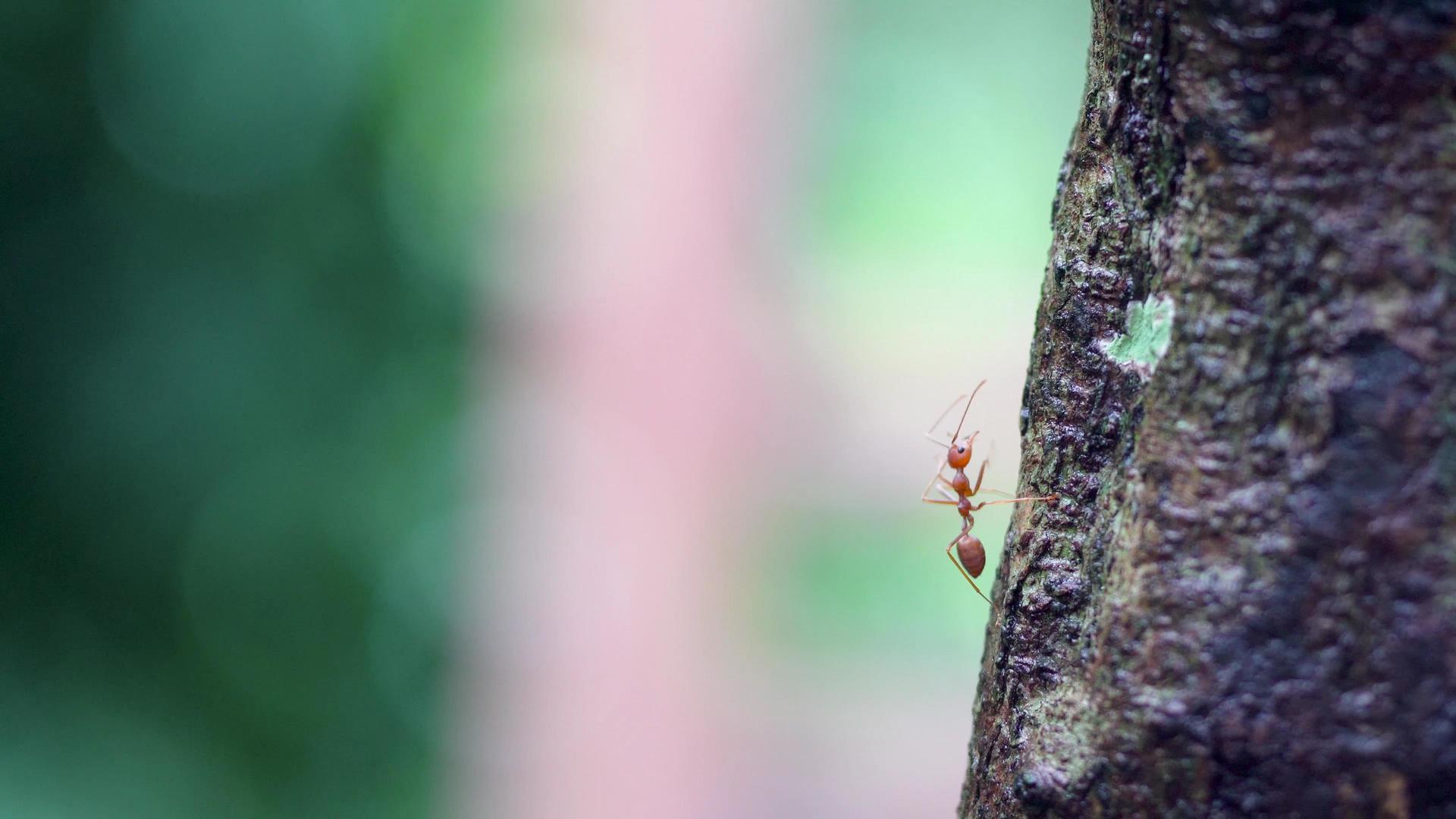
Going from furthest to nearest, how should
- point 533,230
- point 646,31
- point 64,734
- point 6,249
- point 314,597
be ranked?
1. point 646,31
2. point 533,230
3. point 314,597
4. point 64,734
5. point 6,249

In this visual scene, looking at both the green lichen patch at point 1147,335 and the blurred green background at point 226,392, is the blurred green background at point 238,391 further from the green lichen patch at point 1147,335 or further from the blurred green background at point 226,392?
the green lichen patch at point 1147,335

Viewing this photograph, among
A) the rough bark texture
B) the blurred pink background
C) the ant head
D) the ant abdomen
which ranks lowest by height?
the rough bark texture

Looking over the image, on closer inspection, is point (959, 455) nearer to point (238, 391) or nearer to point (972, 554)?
point (972, 554)

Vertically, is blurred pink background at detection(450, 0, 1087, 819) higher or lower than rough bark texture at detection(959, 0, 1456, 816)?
higher

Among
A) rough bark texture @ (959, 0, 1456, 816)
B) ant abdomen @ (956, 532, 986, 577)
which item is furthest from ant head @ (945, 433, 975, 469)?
rough bark texture @ (959, 0, 1456, 816)

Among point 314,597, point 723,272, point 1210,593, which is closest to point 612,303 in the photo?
point 723,272

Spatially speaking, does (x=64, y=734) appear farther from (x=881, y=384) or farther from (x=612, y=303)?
(x=881, y=384)

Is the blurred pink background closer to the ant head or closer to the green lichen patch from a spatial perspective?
the ant head
